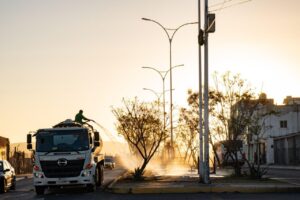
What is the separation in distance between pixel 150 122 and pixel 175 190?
19058 mm

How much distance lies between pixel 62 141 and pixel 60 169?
120 cm

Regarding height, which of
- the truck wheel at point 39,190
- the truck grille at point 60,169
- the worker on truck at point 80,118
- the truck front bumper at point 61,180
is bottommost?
the truck wheel at point 39,190

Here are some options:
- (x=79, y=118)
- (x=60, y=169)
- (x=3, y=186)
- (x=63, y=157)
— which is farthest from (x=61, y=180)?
(x=79, y=118)

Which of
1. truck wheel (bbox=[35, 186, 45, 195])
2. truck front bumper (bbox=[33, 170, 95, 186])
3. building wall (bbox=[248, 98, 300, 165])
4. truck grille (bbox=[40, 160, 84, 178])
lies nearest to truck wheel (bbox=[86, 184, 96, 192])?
truck front bumper (bbox=[33, 170, 95, 186])

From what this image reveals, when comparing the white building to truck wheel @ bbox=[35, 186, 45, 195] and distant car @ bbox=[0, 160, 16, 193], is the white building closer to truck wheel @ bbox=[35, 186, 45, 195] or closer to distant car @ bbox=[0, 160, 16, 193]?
distant car @ bbox=[0, 160, 16, 193]

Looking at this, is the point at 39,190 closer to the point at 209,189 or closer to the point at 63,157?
the point at 63,157

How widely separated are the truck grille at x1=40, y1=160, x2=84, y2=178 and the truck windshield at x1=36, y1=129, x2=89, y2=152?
59 cm

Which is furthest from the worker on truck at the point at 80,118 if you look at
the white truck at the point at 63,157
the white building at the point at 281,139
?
the white building at the point at 281,139

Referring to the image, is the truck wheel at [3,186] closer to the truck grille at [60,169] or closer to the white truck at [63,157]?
the white truck at [63,157]

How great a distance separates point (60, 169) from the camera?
26.5 m

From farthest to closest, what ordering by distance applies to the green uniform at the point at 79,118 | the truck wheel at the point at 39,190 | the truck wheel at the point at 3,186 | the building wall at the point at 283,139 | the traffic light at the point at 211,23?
the building wall at the point at 283,139 < the green uniform at the point at 79,118 < the truck wheel at the point at 3,186 < the traffic light at the point at 211,23 < the truck wheel at the point at 39,190

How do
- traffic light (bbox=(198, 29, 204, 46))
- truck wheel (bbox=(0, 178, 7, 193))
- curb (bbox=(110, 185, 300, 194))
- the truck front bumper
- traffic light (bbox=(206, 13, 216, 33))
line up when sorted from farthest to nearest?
1. traffic light (bbox=(198, 29, 204, 46))
2. truck wheel (bbox=(0, 178, 7, 193))
3. traffic light (bbox=(206, 13, 216, 33))
4. the truck front bumper
5. curb (bbox=(110, 185, 300, 194))

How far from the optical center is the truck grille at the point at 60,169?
26391mm

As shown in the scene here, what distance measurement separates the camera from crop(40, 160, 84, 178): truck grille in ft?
86.6
